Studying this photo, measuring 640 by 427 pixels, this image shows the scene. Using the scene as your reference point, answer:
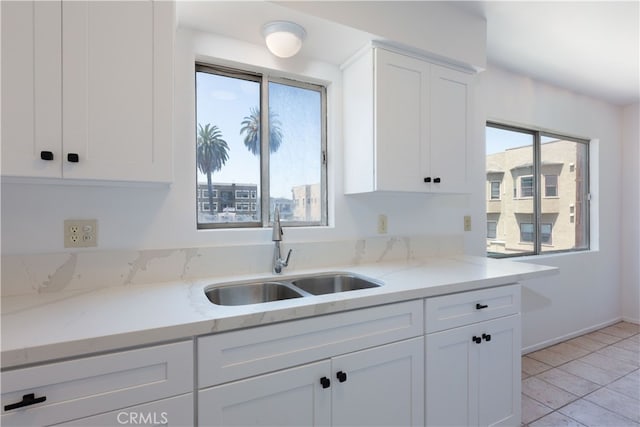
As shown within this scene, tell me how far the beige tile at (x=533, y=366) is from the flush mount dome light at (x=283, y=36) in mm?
2908

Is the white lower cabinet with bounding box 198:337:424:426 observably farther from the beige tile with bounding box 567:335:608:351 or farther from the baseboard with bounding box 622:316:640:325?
the baseboard with bounding box 622:316:640:325

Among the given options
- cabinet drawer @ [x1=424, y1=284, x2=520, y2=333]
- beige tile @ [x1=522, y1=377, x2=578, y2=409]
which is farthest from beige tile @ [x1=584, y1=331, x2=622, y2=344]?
cabinet drawer @ [x1=424, y1=284, x2=520, y2=333]

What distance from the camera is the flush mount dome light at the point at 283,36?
1528 millimetres

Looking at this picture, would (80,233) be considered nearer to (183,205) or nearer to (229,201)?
(183,205)

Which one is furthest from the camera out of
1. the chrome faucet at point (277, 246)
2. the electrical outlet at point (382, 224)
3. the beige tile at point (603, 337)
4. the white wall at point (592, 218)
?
the beige tile at point (603, 337)

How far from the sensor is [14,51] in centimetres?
100

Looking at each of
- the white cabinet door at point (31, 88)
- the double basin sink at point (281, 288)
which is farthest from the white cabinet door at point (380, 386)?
the white cabinet door at point (31, 88)

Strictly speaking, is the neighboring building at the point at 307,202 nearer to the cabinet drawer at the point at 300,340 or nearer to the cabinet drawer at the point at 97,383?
the cabinet drawer at the point at 300,340

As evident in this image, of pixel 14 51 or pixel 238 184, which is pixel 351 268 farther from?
pixel 14 51

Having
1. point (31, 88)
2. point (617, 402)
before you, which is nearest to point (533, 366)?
point (617, 402)

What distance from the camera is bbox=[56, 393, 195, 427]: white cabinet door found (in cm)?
86

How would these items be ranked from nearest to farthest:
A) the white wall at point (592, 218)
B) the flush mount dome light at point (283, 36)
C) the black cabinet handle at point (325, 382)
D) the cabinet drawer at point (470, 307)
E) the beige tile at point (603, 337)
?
the black cabinet handle at point (325, 382) → the cabinet drawer at point (470, 307) → the flush mount dome light at point (283, 36) → the white wall at point (592, 218) → the beige tile at point (603, 337)

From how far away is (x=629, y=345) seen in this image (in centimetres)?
299

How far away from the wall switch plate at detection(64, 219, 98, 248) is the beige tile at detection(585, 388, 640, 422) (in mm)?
3141
